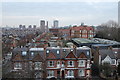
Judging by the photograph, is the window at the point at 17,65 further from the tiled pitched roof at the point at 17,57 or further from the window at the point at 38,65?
the window at the point at 38,65

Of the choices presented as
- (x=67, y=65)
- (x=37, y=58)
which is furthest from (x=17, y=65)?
(x=67, y=65)

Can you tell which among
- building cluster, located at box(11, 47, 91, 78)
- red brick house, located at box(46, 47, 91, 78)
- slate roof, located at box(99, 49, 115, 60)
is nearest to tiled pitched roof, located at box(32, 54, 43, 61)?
building cluster, located at box(11, 47, 91, 78)

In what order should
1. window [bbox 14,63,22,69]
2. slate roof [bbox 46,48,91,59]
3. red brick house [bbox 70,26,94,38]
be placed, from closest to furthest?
window [bbox 14,63,22,69] < slate roof [bbox 46,48,91,59] < red brick house [bbox 70,26,94,38]

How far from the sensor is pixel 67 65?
27.0 ft

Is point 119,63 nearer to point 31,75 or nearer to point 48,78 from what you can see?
point 48,78

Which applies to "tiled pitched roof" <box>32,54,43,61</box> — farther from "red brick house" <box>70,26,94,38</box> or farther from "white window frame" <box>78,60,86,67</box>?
"red brick house" <box>70,26,94,38</box>

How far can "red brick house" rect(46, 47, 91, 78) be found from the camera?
816 centimetres

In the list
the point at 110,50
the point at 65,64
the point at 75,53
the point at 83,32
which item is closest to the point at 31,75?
the point at 65,64

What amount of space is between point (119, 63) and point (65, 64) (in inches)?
125

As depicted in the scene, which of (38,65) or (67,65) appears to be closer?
(38,65)

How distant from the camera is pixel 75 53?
332 inches

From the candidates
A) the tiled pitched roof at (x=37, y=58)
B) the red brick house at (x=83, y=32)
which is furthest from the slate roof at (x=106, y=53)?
the red brick house at (x=83, y=32)

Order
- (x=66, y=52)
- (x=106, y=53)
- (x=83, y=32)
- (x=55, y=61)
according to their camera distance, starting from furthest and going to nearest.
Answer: (x=83, y=32)
(x=106, y=53)
(x=66, y=52)
(x=55, y=61)

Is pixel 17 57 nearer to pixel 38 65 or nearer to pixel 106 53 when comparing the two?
pixel 38 65
